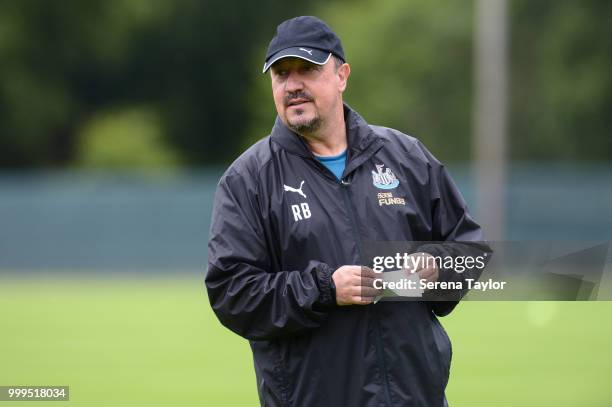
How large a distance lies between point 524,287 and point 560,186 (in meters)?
21.6

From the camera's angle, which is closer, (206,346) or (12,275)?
(206,346)

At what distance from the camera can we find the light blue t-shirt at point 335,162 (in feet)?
15.9

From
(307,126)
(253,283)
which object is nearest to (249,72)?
(307,126)

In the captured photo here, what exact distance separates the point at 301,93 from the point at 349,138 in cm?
29

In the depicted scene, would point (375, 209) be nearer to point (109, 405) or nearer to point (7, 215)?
point (109, 405)

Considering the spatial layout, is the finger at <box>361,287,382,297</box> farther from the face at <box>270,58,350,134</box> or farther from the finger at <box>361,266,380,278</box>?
the face at <box>270,58,350,134</box>

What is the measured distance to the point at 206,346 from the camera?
1398cm

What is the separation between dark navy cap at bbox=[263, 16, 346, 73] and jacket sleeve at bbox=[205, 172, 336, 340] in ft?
1.85

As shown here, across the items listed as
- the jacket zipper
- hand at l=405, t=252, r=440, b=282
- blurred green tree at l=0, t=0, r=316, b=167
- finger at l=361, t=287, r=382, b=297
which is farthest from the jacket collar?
blurred green tree at l=0, t=0, r=316, b=167

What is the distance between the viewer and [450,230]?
16.1 ft

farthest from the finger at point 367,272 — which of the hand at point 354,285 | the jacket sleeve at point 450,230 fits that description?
the jacket sleeve at point 450,230

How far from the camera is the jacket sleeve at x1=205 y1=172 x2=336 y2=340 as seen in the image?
4480mm

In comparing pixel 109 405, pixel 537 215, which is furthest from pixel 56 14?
pixel 109 405

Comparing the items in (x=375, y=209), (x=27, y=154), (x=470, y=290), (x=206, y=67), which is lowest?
(x=470, y=290)
